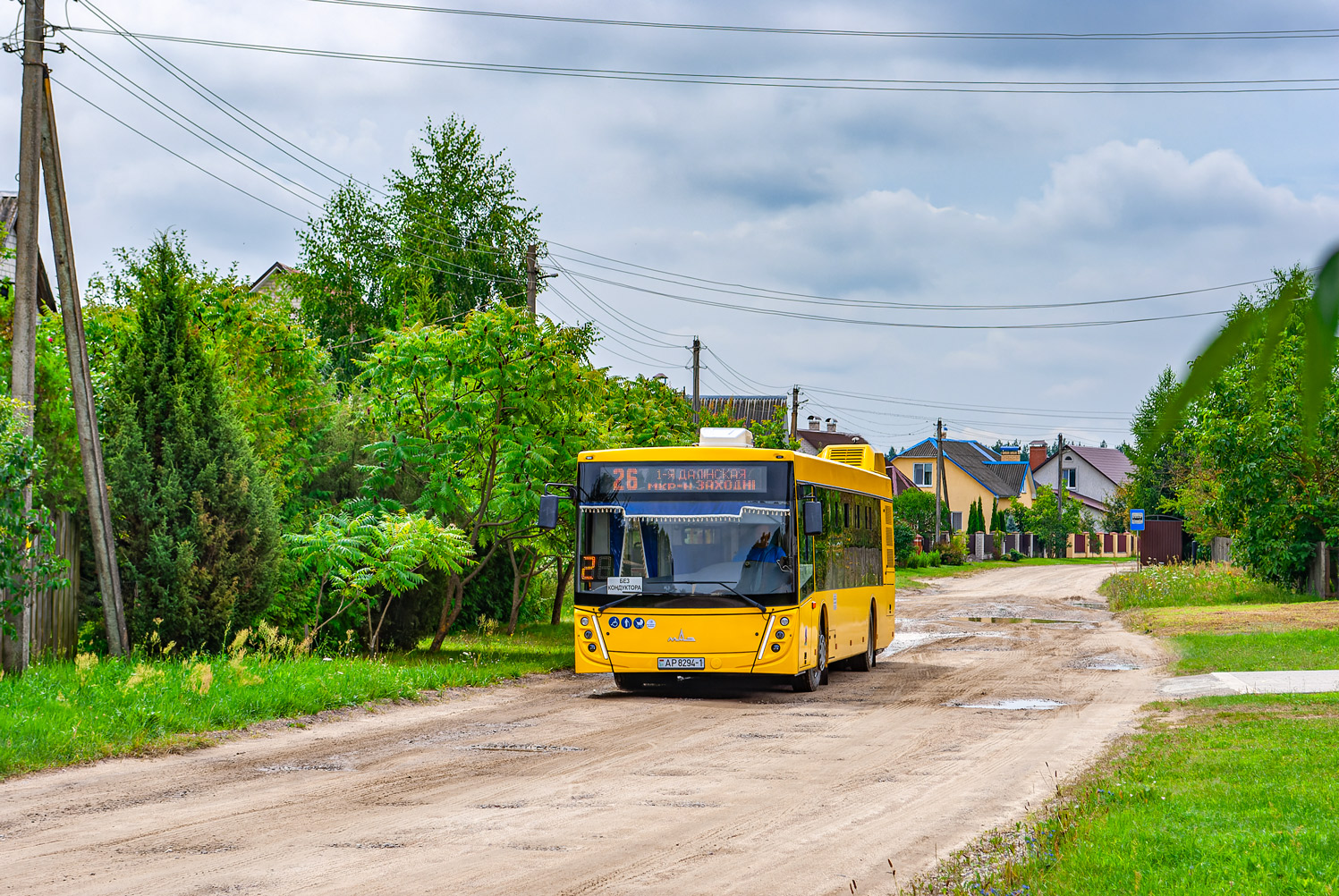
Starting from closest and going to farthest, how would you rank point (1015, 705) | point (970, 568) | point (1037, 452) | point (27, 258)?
point (27, 258) < point (1015, 705) < point (970, 568) < point (1037, 452)

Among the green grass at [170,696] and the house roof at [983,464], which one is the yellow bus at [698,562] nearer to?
the green grass at [170,696]

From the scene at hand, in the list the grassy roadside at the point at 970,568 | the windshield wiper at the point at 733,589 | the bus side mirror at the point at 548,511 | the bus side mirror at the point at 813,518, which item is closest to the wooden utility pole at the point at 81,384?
the bus side mirror at the point at 548,511

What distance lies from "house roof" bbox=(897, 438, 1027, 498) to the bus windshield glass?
81.0 metres

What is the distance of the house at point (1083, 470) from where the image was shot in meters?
113

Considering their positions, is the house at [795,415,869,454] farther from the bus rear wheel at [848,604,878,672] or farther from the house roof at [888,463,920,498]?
the bus rear wheel at [848,604,878,672]

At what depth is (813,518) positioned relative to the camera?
16.4m

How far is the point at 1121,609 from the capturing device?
35969mm

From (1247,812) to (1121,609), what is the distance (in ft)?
95.5

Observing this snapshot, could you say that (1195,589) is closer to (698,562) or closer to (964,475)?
(698,562)

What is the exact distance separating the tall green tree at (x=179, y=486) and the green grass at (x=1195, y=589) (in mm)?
25887

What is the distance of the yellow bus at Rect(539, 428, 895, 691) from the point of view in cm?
1603

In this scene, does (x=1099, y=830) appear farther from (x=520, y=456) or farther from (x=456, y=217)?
(x=456, y=217)

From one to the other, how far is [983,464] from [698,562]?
96.4 metres

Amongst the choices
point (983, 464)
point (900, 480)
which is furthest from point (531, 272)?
point (983, 464)
